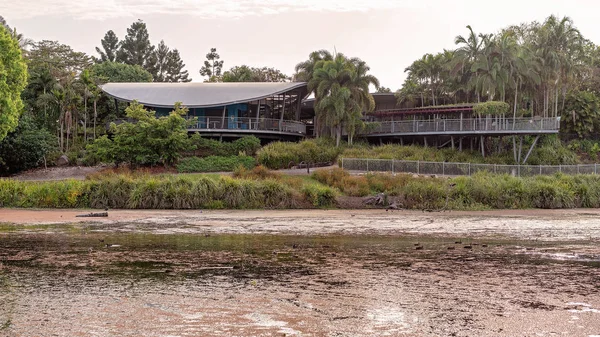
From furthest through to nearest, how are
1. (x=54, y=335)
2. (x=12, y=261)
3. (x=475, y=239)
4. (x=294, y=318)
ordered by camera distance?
1. (x=475, y=239)
2. (x=12, y=261)
3. (x=294, y=318)
4. (x=54, y=335)

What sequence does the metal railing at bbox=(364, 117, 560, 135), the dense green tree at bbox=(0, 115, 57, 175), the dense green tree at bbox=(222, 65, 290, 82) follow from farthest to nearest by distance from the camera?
the dense green tree at bbox=(222, 65, 290, 82), the metal railing at bbox=(364, 117, 560, 135), the dense green tree at bbox=(0, 115, 57, 175)

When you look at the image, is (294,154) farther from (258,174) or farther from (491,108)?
(491,108)

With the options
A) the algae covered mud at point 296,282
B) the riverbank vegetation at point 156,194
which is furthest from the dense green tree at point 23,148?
the algae covered mud at point 296,282

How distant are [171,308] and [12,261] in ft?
18.4

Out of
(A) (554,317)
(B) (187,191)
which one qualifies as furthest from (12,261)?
(B) (187,191)

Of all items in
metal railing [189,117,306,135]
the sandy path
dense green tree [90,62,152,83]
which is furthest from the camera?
dense green tree [90,62,152,83]

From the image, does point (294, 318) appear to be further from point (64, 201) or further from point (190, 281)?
point (64, 201)

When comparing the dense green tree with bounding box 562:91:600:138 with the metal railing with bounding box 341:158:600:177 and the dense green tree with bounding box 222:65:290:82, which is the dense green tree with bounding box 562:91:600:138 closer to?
the metal railing with bounding box 341:158:600:177

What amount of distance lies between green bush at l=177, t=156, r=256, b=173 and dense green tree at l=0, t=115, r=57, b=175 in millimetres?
9207

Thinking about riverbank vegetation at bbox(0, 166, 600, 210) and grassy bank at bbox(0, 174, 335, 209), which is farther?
riverbank vegetation at bbox(0, 166, 600, 210)

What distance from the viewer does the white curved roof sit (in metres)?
51.3

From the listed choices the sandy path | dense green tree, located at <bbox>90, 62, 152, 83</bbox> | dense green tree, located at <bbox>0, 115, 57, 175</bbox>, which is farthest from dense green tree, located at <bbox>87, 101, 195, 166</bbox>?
dense green tree, located at <bbox>90, 62, 152, 83</bbox>

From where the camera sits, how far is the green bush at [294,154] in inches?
1665

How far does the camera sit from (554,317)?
28.1ft
